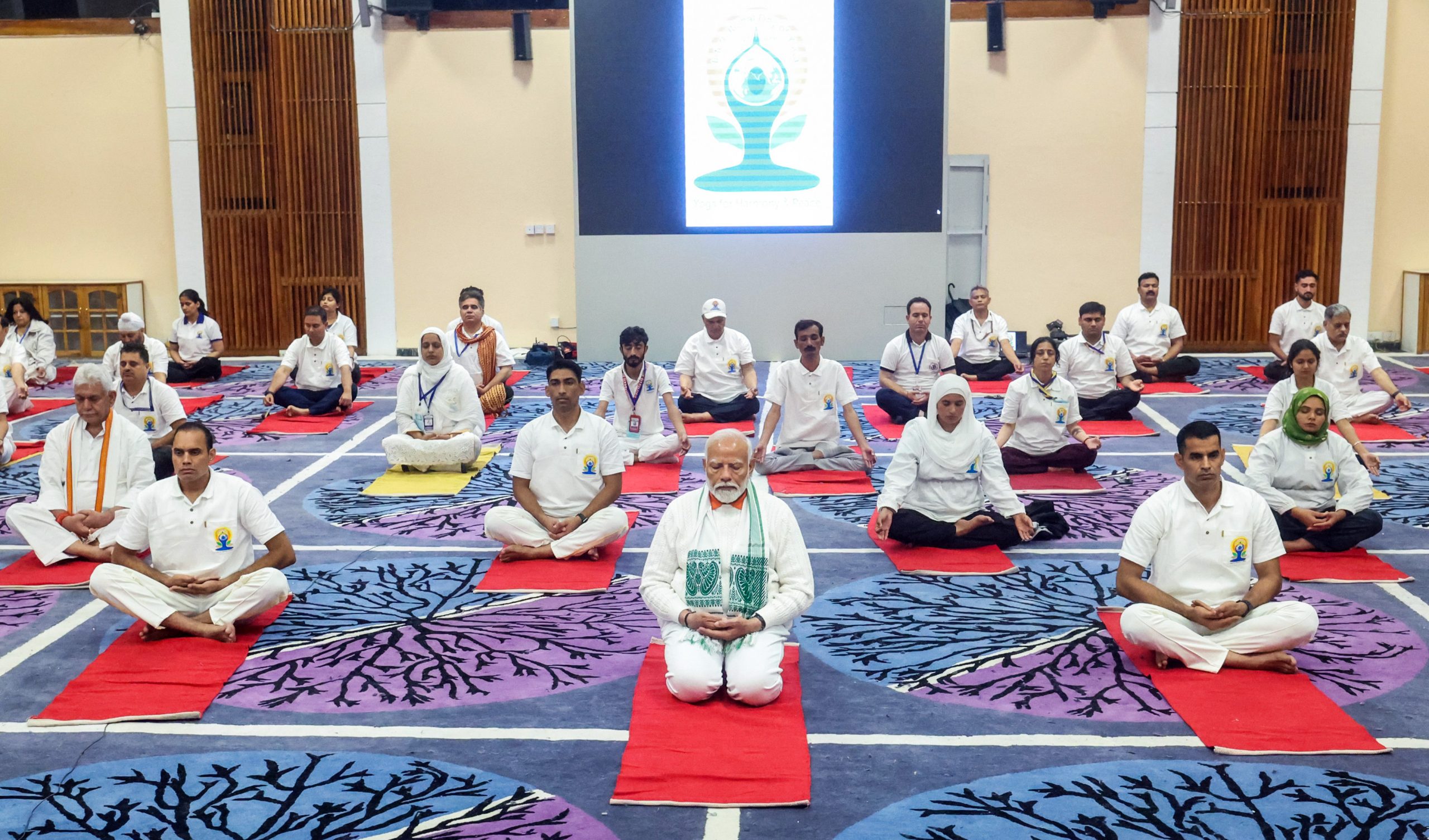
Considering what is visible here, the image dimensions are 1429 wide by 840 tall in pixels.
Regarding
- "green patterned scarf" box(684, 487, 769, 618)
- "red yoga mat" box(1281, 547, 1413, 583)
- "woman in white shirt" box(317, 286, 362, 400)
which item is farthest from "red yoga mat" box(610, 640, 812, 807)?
"woman in white shirt" box(317, 286, 362, 400)

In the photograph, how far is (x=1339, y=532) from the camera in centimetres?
564

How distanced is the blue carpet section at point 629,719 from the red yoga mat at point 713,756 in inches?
2.0

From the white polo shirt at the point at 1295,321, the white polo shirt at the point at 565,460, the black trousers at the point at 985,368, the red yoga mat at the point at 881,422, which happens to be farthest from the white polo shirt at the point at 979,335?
the white polo shirt at the point at 565,460

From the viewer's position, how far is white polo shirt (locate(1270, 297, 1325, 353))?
1027cm

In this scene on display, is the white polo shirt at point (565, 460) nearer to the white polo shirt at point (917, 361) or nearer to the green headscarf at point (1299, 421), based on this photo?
the green headscarf at point (1299, 421)

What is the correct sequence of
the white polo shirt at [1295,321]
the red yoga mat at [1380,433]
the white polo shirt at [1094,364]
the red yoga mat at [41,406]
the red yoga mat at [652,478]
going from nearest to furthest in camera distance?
the red yoga mat at [652,478] → the red yoga mat at [1380,433] → the white polo shirt at [1094,364] → the red yoga mat at [41,406] → the white polo shirt at [1295,321]

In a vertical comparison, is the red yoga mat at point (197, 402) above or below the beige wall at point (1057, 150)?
below

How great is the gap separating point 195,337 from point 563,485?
22.0ft

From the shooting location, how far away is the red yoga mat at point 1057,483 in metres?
7.15

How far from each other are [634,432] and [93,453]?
3.26 m

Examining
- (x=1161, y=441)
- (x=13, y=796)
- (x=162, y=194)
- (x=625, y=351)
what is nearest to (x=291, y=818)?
(x=13, y=796)

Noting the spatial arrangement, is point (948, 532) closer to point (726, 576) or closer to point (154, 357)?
point (726, 576)

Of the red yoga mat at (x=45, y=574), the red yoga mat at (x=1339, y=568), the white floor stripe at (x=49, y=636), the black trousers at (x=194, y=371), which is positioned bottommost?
the white floor stripe at (x=49, y=636)

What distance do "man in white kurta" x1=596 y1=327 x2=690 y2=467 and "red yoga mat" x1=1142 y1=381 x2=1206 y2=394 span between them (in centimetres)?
429
